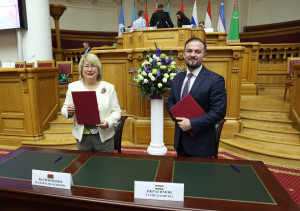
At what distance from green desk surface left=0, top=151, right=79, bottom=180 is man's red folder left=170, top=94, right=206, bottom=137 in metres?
0.78

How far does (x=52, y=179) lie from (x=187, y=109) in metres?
0.93

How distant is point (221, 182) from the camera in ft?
3.92

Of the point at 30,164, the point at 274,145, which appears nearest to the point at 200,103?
the point at 30,164

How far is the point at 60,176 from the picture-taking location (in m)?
1.16

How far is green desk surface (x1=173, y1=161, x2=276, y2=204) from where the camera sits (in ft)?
3.52

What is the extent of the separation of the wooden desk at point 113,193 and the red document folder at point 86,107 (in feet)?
0.84

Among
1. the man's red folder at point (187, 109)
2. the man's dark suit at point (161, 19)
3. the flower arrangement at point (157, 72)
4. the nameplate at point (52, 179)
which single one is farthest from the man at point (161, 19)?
the nameplate at point (52, 179)

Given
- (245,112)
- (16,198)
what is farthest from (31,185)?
(245,112)

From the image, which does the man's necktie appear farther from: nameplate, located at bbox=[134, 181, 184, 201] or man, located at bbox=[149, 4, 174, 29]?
man, located at bbox=[149, 4, 174, 29]

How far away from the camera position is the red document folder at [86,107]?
1.52 meters

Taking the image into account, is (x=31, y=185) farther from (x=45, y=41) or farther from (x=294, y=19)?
(x=294, y=19)

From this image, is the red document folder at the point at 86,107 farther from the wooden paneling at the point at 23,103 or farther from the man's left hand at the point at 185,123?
the wooden paneling at the point at 23,103

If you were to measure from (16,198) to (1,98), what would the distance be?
3387mm

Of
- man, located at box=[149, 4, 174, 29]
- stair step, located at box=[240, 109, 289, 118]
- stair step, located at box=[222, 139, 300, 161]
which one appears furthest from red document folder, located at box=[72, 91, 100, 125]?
man, located at box=[149, 4, 174, 29]
